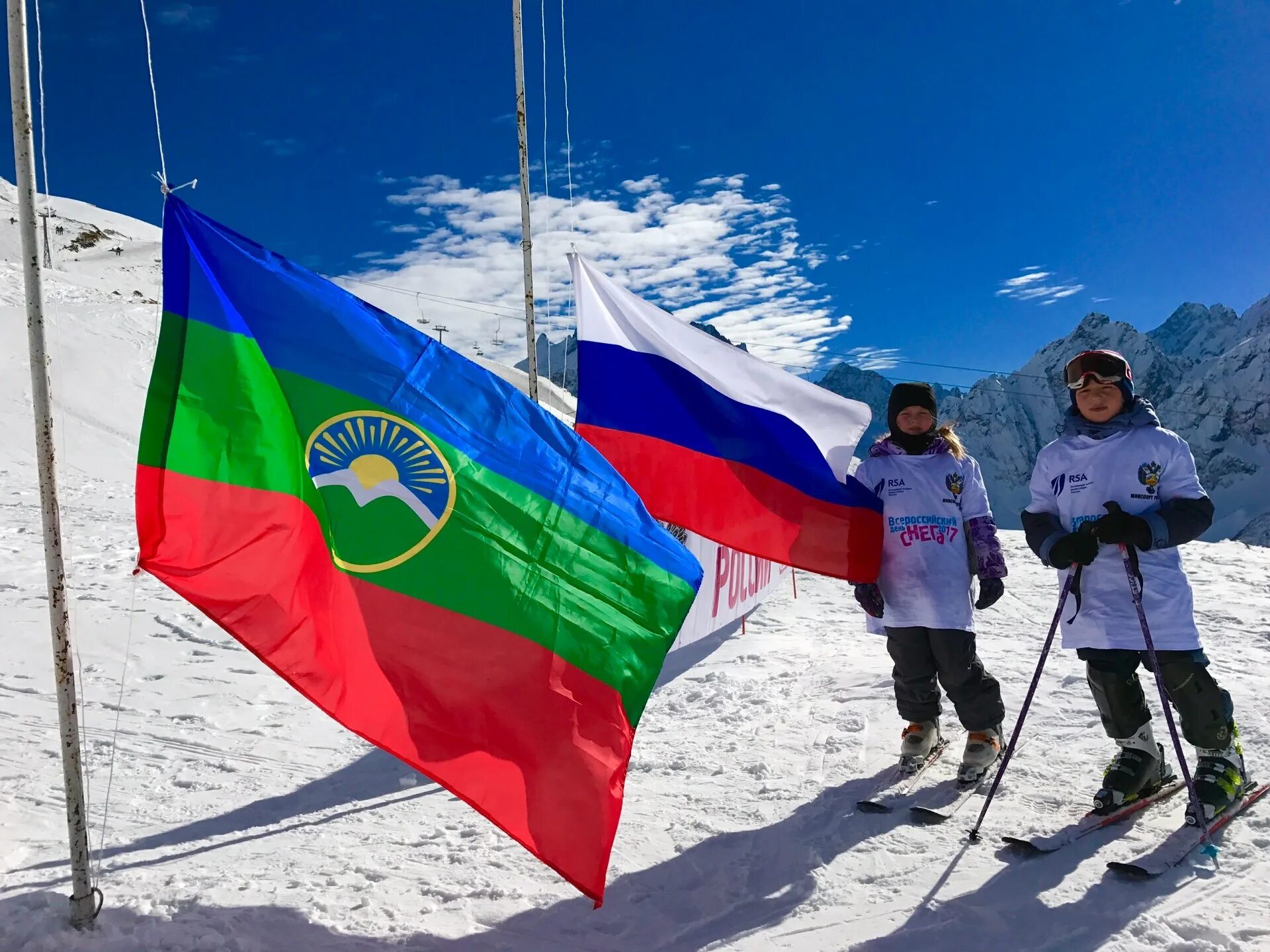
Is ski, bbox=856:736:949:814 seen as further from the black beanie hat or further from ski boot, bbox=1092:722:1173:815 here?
the black beanie hat

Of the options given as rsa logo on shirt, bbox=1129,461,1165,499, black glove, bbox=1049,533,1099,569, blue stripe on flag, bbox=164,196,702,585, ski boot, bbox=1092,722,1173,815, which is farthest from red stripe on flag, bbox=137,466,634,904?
rsa logo on shirt, bbox=1129,461,1165,499

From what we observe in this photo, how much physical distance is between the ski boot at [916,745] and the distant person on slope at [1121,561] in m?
0.84

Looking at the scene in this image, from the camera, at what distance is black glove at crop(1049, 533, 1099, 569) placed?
3332 mm

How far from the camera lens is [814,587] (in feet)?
33.4

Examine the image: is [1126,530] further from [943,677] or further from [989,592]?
[943,677]

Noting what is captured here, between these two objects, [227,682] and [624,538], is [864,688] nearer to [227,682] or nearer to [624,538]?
[624,538]

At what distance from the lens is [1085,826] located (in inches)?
135

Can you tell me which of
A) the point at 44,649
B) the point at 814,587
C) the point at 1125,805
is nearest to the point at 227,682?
the point at 44,649

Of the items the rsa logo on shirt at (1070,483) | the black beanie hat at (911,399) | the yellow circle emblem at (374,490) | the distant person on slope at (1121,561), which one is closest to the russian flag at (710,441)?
the black beanie hat at (911,399)

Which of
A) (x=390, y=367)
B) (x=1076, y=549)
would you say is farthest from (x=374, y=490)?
(x=1076, y=549)

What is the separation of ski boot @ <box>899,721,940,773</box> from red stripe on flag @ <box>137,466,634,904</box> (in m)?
2.03

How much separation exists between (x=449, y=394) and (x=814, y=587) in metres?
7.84

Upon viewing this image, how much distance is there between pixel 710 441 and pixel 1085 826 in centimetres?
241

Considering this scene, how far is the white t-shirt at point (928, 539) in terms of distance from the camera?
12.9 ft
